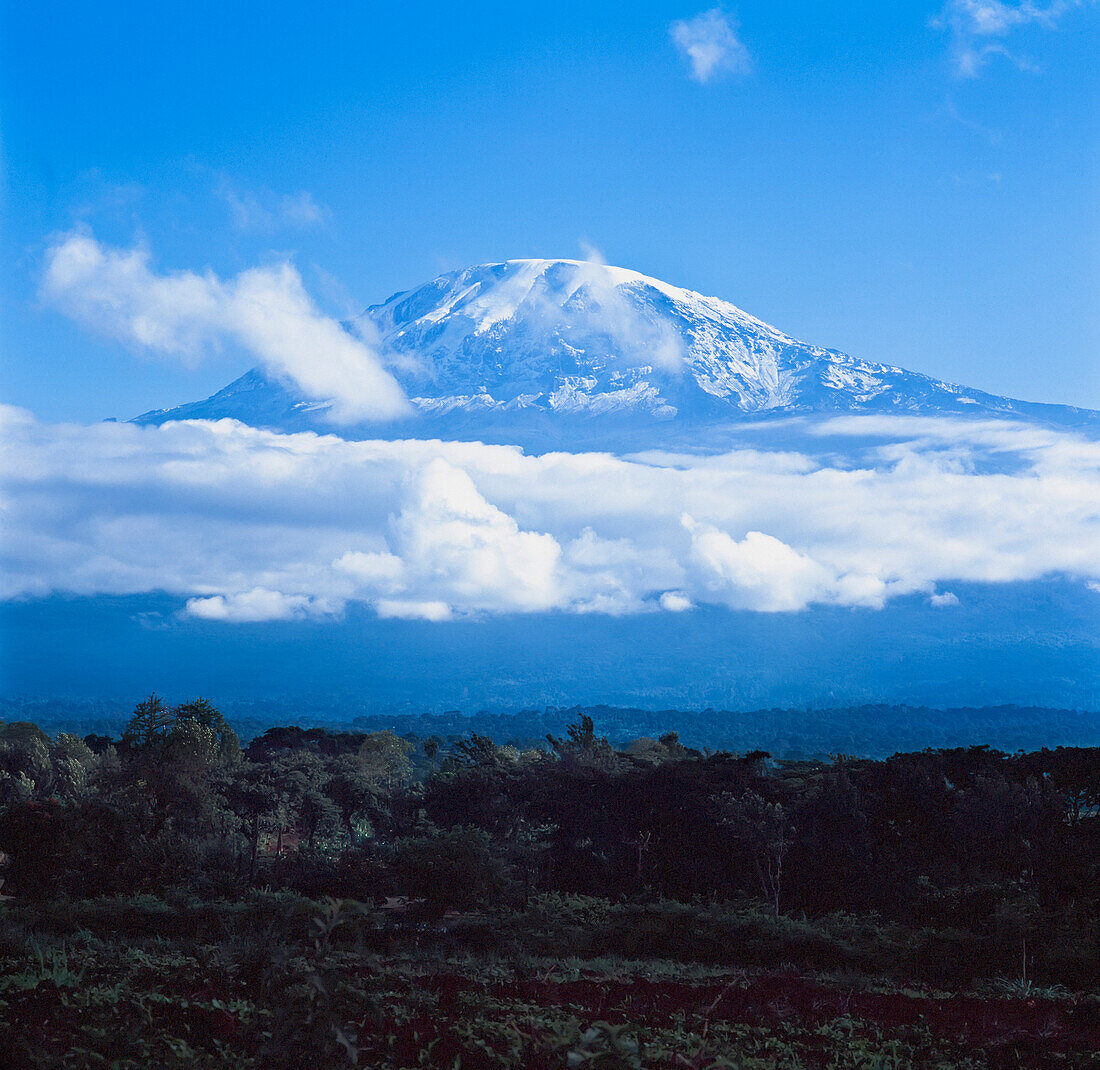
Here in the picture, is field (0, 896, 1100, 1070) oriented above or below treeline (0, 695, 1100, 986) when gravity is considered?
above

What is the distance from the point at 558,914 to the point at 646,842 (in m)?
12.7

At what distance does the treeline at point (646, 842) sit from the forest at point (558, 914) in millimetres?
110

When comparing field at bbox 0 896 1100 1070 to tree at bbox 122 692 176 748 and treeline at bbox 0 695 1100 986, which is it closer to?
treeline at bbox 0 695 1100 986

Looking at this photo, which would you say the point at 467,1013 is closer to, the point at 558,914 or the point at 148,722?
the point at 558,914

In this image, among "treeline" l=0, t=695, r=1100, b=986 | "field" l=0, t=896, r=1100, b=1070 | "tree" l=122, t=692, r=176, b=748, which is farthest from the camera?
"tree" l=122, t=692, r=176, b=748

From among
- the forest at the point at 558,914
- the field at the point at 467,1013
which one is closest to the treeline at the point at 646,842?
the forest at the point at 558,914

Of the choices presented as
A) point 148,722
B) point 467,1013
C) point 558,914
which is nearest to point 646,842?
point 558,914

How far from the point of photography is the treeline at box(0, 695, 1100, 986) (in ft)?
89.8

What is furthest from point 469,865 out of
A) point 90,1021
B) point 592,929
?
point 90,1021

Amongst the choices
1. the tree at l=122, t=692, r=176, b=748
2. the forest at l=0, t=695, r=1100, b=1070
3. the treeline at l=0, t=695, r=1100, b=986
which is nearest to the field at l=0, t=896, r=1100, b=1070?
the forest at l=0, t=695, r=1100, b=1070

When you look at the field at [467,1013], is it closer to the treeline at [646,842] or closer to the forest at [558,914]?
the forest at [558,914]

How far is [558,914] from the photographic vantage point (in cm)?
2508

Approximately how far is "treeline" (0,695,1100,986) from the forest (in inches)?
4.3

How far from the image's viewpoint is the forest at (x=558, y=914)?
10.4 m
